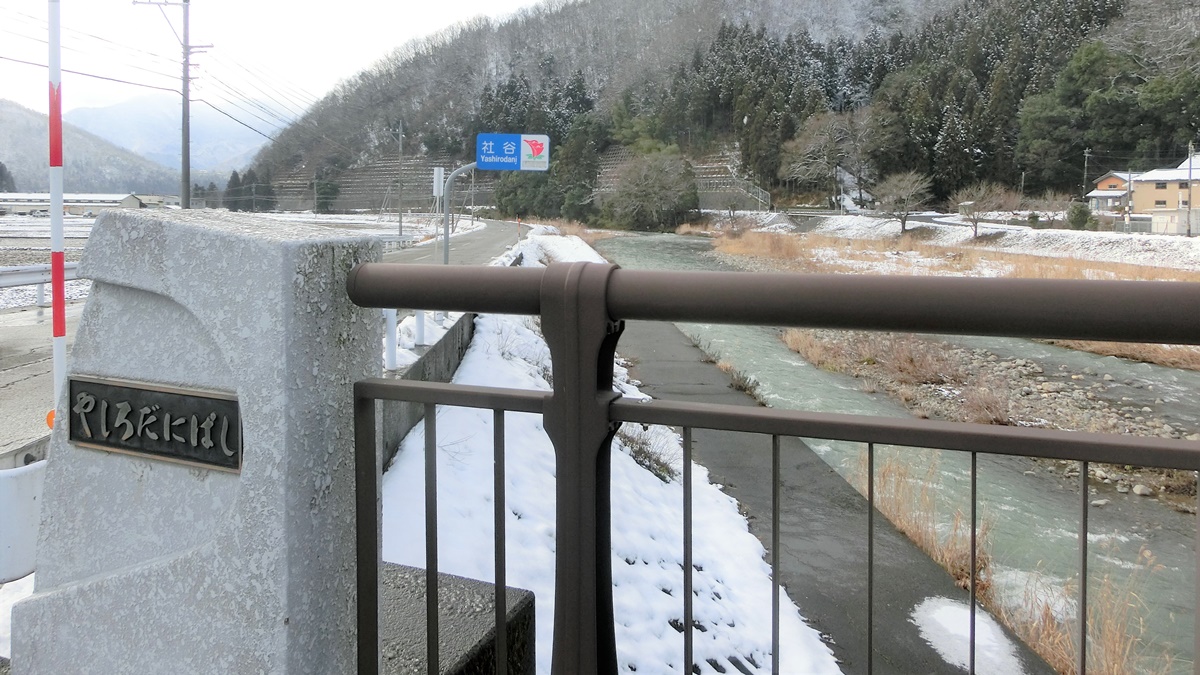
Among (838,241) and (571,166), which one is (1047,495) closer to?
(838,241)

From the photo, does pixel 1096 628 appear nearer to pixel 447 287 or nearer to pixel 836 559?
pixel 836 559

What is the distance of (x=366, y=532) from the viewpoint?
0.86 m

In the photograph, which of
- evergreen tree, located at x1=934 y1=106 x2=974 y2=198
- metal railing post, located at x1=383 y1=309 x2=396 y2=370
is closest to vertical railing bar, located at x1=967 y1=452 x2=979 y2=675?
metal railing post, located at x1=383 y1=309 x2=396 y2=370

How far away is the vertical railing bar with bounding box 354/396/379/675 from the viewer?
845 millimetres

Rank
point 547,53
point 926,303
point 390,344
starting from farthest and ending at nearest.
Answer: point 547,53 → point 390,344 → point 926,303

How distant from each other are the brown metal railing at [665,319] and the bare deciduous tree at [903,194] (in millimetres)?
15701

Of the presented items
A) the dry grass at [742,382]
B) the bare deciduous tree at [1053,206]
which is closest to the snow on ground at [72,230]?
the dry grass at [742,382]

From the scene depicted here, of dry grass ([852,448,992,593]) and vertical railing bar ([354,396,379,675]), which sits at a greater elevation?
vertical railing bar ([354,396,379,675])

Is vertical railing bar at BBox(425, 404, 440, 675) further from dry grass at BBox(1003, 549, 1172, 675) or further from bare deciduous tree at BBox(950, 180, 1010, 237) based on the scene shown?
bare deciduous tree at BBox(950, 180, 1010, 237)

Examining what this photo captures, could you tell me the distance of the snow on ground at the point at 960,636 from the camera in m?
3.83

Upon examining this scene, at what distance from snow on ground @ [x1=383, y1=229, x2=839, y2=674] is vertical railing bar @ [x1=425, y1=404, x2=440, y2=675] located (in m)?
1.69

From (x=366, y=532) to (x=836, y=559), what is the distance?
14.1ft

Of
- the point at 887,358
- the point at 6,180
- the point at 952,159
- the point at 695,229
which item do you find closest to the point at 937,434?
the point at 887,358

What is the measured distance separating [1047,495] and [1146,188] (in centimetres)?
817
